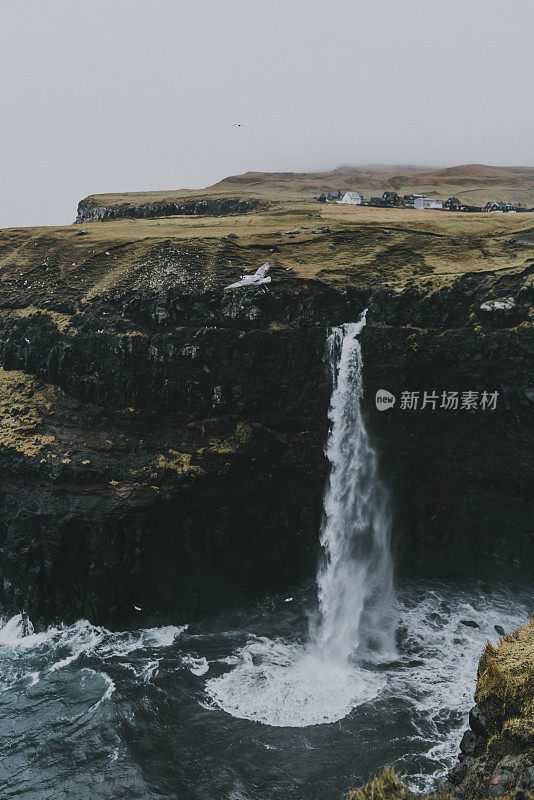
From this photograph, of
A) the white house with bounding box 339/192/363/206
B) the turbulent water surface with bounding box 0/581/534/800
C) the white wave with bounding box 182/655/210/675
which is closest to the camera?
the turbulent water surface with bounding box 0/581/534/800

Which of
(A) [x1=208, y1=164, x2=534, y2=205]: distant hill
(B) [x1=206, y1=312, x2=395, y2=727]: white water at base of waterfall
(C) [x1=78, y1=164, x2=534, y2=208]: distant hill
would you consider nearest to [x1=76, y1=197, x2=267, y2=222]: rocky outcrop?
(C) [x1=78, y1=164, x2=534, y2=208]: distant hill

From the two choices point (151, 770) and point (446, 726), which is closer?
point (151, 770)

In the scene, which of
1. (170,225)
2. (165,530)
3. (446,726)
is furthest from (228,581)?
(170,225)

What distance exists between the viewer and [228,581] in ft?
122

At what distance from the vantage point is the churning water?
24.2 meters

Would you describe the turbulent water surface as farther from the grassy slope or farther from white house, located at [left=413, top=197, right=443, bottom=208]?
white house, located at [left=413, top=197, right=443, bottom=208]

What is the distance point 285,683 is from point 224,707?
12.2 feet

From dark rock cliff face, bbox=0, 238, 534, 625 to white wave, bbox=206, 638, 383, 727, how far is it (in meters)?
6.20

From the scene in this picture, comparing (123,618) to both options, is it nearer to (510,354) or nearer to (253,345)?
(253,345)

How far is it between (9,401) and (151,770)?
28.5 meters

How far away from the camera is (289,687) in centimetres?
2934

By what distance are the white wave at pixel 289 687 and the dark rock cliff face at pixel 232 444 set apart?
6.20 meters

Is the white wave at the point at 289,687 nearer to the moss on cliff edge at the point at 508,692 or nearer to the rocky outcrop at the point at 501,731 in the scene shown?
the rocky outcrop at the point at 501,731

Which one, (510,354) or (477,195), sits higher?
(477,195)
